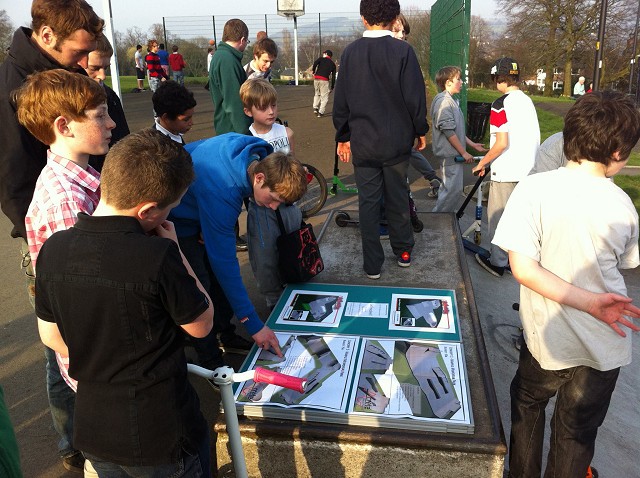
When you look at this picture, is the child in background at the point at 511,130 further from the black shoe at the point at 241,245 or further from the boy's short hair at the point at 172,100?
the boy's short hair at the point at 172,100

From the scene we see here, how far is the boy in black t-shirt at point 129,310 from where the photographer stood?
137cm

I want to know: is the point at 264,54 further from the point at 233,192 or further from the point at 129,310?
the point at 129,310

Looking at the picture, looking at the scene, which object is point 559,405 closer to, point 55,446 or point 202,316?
point 202,316

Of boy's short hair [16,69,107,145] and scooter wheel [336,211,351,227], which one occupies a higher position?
boy's short hair [16,69,107,145]

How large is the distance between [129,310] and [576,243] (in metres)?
1.46

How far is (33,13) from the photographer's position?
2252 mm

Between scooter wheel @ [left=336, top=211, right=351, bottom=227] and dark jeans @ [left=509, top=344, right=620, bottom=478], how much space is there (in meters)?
2.88

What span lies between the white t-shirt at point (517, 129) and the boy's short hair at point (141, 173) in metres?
3.48

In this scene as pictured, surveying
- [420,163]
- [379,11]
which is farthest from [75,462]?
[420,163]

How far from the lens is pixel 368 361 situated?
2.46 m

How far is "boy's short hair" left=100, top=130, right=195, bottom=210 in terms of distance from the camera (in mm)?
1436

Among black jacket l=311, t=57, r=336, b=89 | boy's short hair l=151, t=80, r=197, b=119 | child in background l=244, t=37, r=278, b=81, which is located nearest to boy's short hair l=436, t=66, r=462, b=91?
child in background l=244, t=37, r=278, b=81

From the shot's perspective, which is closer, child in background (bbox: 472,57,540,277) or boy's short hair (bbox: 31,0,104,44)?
boy's short hair (bbox: 31,0,104,44)

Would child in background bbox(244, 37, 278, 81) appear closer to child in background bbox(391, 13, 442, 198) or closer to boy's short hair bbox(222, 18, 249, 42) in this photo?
boy's short hair bbox(222, 18, 249, 42)
